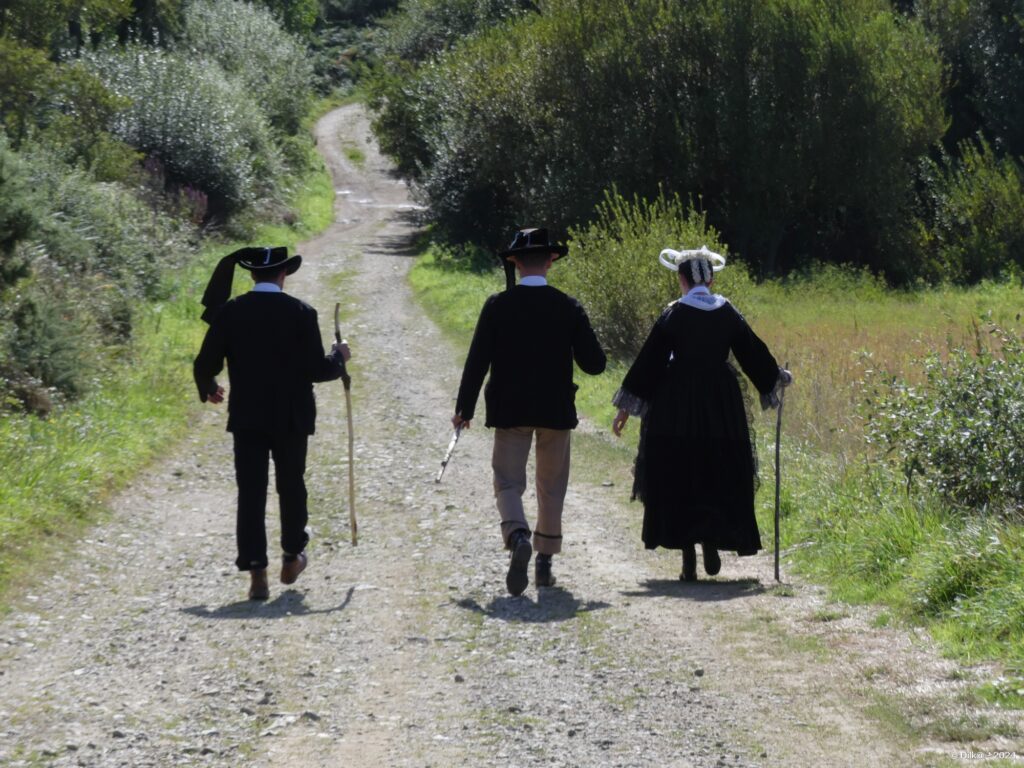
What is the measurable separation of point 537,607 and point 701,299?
2.23m

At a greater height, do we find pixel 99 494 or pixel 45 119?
pixel 45 119

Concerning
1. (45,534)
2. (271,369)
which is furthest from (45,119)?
(271,369)

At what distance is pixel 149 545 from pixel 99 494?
4.75 feet

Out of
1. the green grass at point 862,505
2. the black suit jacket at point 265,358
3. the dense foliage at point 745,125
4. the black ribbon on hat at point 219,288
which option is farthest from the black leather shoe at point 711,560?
the dense foliage at point 745,125

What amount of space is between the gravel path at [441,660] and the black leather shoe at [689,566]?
0.51 feet

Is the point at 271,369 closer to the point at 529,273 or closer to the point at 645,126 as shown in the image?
the point at 529,273

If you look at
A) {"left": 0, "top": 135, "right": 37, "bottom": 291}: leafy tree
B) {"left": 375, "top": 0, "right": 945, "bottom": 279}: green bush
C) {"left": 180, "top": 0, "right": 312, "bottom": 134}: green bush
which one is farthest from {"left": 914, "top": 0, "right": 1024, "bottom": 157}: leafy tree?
{"left": 0, "top": 135, "right": 37, "bottom": 291}: leafy tree

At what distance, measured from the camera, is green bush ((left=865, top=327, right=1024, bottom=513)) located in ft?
30.8

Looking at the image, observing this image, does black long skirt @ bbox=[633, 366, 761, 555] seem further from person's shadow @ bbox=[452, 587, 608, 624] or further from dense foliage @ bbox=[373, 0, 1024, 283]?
dense foliage @ bbox=[373, 0, 1024, 283]

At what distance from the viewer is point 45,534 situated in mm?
10227

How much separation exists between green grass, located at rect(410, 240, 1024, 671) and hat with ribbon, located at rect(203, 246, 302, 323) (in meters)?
3.90

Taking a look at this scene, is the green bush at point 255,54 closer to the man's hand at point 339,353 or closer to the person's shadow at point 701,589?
the man's hand at point 339,353

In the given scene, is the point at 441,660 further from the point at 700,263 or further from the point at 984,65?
the point at 984,65

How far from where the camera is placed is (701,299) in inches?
344
